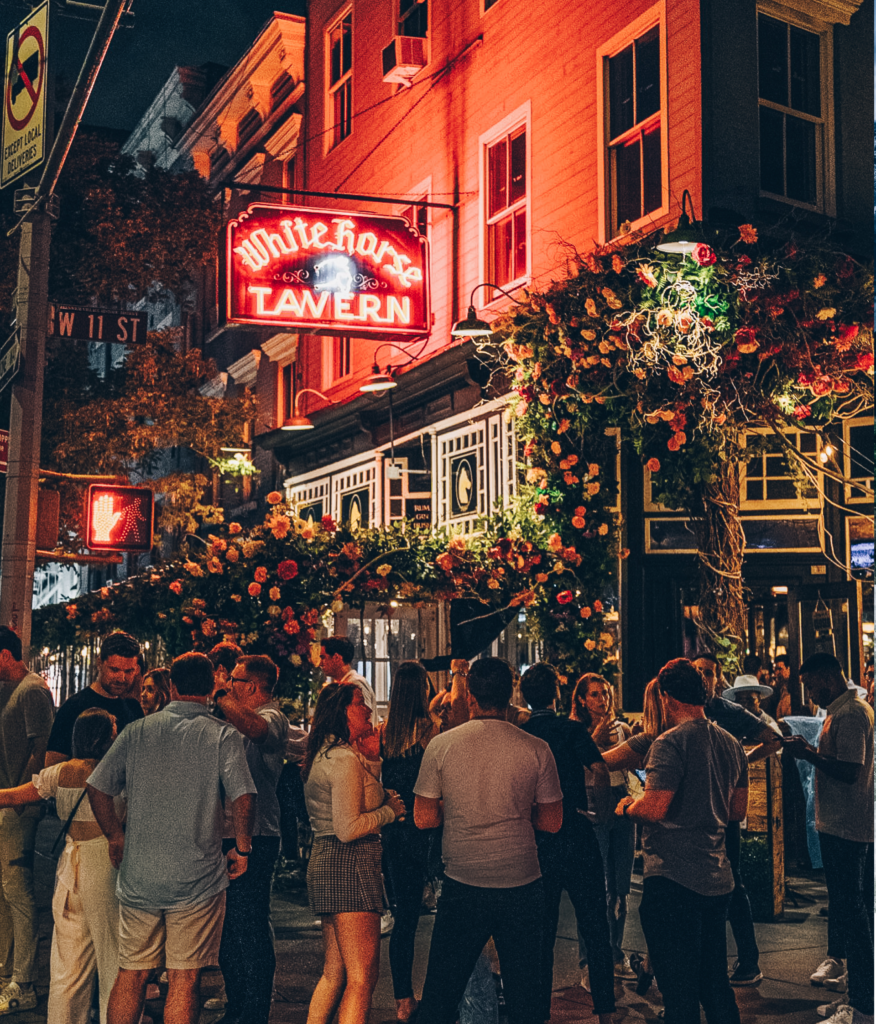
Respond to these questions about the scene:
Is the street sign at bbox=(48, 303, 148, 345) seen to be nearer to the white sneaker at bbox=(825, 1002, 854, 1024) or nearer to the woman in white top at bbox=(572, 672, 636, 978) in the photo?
the woman in white top at bbox=(572, 672, 636, 978)

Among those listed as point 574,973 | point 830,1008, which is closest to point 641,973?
point 574,973

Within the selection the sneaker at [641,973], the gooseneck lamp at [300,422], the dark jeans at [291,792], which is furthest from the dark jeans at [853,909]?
the gooseneck lamp at [300,422]

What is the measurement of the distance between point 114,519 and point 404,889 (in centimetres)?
896

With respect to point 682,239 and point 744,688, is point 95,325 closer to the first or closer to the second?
point 682,239

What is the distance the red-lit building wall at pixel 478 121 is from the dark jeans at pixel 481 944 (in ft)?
25.0

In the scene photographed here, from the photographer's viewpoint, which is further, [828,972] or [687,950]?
[828,972]

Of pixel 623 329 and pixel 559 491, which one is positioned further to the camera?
pixel 559 491

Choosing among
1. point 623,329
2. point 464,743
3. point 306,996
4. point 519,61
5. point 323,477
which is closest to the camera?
point 464,743

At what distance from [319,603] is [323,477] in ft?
27.9

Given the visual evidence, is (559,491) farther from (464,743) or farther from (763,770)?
(464,743)

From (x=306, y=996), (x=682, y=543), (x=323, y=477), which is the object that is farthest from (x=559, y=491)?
(x=323, y=477)

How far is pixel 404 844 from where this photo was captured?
24.5ft

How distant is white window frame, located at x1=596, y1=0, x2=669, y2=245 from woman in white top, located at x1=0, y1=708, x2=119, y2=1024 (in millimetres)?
7642

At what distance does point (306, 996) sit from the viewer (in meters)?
7.75
